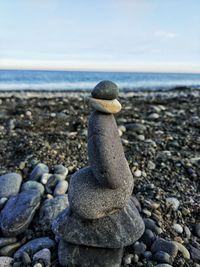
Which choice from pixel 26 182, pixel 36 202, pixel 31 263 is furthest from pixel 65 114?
pixel 31 263

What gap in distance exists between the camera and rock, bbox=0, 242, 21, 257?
400 cm

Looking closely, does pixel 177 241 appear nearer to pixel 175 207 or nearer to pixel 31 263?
pixel 175 207

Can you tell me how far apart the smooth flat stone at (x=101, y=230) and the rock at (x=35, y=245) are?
34cm

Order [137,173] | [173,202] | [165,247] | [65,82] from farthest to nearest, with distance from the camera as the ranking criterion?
[65,82] → [137,173] → [173,202] → [165,247]

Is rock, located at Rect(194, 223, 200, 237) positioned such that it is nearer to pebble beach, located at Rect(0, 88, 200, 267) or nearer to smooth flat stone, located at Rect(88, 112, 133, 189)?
pebble beach, located at Rect(0, 88, 200, 267)

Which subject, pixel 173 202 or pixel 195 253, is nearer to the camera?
pixel 195 253

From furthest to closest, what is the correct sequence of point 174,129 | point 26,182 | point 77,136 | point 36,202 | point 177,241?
point 174,129
point 77,136
point 26,182
point 36,202
point 177,241

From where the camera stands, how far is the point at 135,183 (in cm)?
531

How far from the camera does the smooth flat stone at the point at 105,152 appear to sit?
3379 mm

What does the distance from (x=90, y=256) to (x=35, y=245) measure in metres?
0.62

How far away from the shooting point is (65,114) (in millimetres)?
10570

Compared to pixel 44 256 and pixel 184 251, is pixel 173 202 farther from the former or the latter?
pixel 44 256

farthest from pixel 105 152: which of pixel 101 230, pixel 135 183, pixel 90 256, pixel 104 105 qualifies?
pixel 135 183

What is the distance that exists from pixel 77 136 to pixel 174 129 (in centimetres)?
255
